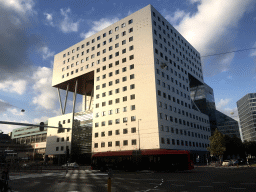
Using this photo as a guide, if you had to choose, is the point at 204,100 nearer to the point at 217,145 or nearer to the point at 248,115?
the point at 217,145

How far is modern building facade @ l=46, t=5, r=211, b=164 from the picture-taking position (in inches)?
2015

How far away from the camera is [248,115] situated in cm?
14650

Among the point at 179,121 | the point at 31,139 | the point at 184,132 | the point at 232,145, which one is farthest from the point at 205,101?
the point at 31,139

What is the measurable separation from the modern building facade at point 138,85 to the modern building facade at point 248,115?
291 feet

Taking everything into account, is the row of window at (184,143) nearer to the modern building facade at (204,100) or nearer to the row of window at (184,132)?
the row of window at (184,132)

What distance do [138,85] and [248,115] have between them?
420 ft

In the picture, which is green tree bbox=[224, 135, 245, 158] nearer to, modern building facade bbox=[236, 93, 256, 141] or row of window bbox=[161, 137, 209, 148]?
row of window bbox=[161, 137, 209, 148]

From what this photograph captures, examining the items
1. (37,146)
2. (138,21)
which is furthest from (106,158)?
(37,146)

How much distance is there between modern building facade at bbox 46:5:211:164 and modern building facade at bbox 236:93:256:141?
88799mm

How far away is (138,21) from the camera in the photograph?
58.4 m

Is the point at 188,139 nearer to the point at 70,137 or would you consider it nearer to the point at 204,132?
the point at 204,132

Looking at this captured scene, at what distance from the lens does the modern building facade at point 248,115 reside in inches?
5522

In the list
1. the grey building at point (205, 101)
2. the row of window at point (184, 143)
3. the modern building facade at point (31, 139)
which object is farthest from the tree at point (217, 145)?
the modern building facade at point (31, 139)

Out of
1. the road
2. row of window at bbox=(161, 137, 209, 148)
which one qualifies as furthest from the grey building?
the road
